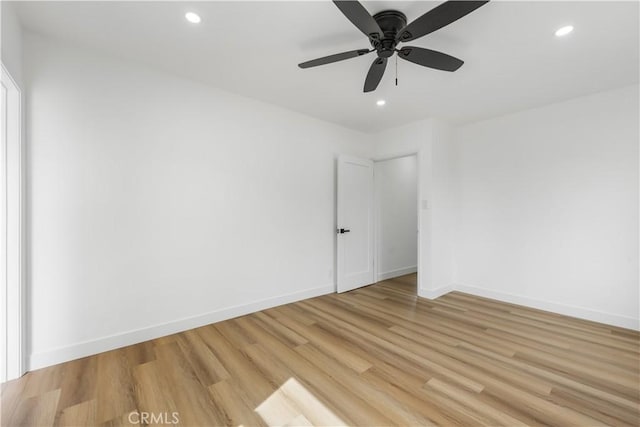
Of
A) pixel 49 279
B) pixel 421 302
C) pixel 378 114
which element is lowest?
pixel 421 302

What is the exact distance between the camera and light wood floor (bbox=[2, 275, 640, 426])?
1.69 metres

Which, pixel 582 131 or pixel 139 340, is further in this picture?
pixel 582 131

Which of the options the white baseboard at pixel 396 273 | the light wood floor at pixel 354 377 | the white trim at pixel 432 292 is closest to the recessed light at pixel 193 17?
the light wood floor at pixel 354 377

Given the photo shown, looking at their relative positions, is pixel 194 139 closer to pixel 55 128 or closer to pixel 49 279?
pixel 55 128

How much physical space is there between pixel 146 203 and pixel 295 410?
2230 millimetres

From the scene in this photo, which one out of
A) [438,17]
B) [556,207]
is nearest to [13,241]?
[438,17]

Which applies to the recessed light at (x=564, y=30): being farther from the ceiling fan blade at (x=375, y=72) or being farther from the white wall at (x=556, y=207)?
the white wall at (x=556, y=207)

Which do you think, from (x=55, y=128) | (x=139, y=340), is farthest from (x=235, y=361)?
(x=55, y=128)

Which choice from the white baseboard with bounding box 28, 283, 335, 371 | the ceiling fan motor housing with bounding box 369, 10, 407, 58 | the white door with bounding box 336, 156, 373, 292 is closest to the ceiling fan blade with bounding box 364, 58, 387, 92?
the ceiling fan motor housing with bounding box 369, 10, 407, 58

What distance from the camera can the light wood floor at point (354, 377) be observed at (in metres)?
1.69

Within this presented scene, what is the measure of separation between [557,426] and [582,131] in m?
3.24

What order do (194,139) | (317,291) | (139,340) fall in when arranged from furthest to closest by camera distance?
(317,291) < (194,139) < (139,340)

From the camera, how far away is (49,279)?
86.9 inches

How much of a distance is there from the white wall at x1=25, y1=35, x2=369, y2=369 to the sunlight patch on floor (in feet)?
4.93
